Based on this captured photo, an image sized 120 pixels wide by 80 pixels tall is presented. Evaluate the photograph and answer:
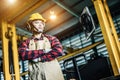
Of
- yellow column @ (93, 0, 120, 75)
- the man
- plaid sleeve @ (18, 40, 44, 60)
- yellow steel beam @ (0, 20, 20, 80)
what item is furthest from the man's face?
yellow column @ (93, 0, 120, 75)

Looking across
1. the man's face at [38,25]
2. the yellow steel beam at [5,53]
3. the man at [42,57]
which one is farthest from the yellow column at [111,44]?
the yellow steel beam at [5,53]

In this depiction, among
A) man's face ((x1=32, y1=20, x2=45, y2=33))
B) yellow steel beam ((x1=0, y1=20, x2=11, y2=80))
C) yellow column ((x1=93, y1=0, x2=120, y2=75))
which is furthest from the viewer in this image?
yellow steel beam ((x1=0, y1=20, x2=11, y2=80))

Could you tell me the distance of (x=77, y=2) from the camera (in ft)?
30.3

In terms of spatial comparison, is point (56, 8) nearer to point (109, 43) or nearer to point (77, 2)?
point (77, 2)

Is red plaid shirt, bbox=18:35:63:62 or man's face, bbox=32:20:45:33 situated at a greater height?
man's face, bbox=32:20:45:33

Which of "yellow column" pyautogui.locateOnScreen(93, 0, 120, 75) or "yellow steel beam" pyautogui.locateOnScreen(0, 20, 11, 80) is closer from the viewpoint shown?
"yellow column" pyautogui.locateOnScreen(93, 0, 120, 75)

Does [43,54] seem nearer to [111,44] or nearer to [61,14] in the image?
[111,44]

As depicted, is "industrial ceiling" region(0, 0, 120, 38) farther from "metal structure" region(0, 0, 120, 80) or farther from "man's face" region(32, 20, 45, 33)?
"man's face" region(32, 20, 45, 33)

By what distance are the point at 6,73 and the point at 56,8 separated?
213 inches

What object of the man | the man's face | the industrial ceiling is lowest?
the man

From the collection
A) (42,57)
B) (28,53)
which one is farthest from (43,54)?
(28,53)

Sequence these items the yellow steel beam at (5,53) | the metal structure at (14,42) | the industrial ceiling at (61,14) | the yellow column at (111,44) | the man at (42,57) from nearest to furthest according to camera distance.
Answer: the man at (42,57) < the yellow column at (111,44) < the metal structure at (14,42) < the yellow steel beam at (5,53) < the industrial ceiling at (61,14)

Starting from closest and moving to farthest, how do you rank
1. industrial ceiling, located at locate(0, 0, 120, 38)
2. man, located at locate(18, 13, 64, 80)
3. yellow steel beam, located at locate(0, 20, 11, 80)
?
1. man, located at locate(18, 13, 64, 80)
2. yellow steel beam, located at locate(0, 20, 11, 80)
3. industrial ceiling, located at locate(0, 0, 120, 38)

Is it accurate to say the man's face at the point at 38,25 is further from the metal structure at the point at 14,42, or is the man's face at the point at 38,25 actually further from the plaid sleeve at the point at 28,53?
the metal structure at the point at 14,42
